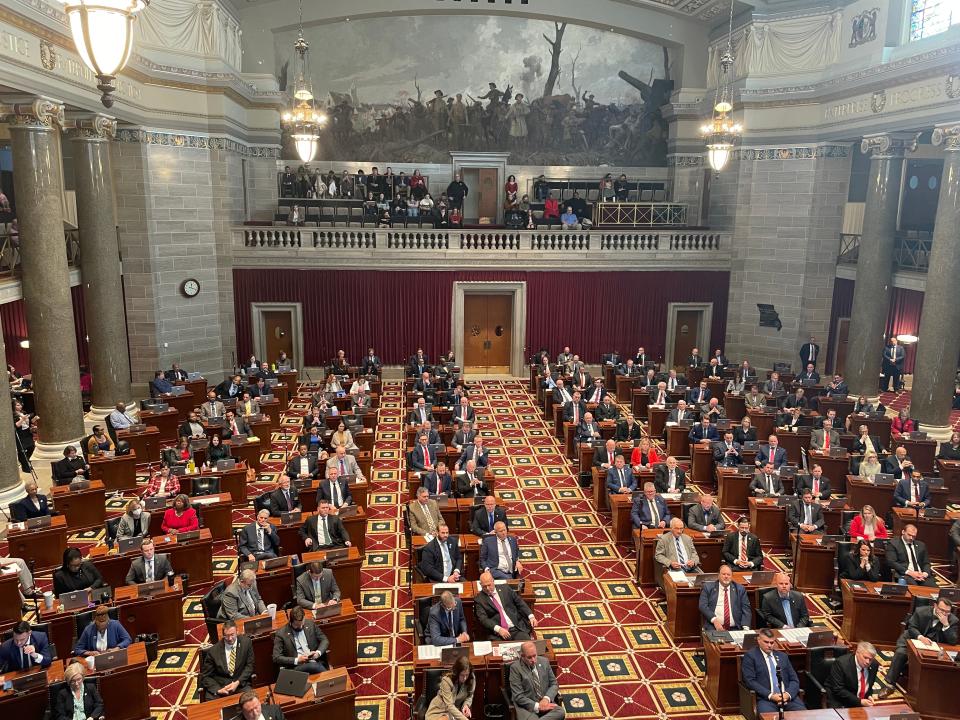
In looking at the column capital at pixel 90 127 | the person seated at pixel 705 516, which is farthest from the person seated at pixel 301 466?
the column capital at pixel 90 127

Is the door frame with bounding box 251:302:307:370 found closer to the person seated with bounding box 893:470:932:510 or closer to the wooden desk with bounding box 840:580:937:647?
the person seated with bounding box 893:470:932:510

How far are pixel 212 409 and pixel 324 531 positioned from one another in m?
5.77

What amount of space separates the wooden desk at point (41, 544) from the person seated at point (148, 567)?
1.92m

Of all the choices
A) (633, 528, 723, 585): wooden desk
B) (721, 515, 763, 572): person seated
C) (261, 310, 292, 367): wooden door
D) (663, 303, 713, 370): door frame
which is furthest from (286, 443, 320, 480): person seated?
(663, 303, 713, 370): door frame

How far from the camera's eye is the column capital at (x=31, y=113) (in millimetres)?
11180

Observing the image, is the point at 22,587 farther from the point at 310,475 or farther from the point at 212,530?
the point at 310,475

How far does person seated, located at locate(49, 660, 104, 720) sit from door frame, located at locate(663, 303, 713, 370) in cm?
1726

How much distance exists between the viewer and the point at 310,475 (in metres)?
→ 11.0

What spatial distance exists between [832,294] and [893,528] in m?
10.0

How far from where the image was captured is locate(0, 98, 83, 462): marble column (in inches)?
452

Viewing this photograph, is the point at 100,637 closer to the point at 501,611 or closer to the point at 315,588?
the point at 315,588

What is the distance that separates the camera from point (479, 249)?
1948 cm

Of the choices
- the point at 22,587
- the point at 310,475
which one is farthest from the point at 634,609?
the point at 22,587

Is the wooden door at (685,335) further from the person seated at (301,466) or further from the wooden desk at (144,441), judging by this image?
the wooden desk at (144,441)
